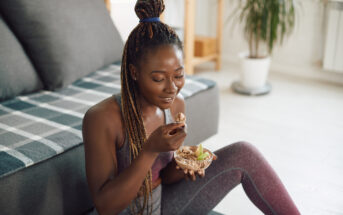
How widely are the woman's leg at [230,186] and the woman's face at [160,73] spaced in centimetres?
34

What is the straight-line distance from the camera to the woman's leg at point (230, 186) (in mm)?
1171

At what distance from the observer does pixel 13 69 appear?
67.7 inches

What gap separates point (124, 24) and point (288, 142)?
64.6 inches

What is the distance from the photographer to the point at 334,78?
329cm

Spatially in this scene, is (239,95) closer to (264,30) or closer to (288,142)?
(264,30)

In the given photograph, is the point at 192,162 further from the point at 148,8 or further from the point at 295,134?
the point at 295,134

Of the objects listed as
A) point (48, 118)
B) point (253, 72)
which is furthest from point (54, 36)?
point (253, 72)

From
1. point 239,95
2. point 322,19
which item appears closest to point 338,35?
point 322,19

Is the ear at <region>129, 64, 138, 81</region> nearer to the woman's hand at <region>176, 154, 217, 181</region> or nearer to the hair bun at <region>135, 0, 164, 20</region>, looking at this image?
the hair bun at <region>135, 0, 164, 20</region>

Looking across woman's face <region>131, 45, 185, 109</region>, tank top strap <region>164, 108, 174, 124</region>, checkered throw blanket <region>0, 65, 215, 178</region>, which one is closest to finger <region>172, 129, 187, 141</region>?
woman's face <region>131, 45, 185, 109</region>

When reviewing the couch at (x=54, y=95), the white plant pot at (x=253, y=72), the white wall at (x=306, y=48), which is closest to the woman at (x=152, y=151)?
the couch at (x=54, y=95)

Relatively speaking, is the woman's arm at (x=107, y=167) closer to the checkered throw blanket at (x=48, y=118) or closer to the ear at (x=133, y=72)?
the ear at (x=133, y=72)

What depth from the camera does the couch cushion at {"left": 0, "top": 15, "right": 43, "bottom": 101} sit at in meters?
1.69

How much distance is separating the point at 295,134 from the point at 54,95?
→ 1433 mm
